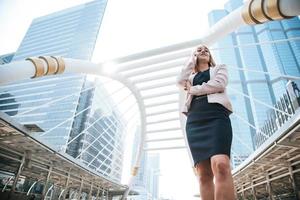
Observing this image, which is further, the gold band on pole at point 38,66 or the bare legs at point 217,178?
the gold band on pole at point 38,66

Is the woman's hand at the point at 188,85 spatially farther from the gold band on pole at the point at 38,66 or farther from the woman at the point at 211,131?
the gold band on pole at the point at 38,66

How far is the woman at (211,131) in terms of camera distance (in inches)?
53.7

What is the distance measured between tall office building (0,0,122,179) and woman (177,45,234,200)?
46684mm

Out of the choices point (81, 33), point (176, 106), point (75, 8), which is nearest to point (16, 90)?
point (81, 33)

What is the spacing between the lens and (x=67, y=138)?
187ft

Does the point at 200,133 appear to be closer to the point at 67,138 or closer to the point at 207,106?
the point at 207,106

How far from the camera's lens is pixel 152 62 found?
655 cm

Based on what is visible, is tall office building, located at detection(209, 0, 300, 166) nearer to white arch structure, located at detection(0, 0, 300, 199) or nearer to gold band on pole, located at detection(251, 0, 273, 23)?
white arch structure, located at detection(0, 0, 300, 199)

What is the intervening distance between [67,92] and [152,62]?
6458 cm

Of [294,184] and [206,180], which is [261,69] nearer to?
[294,184]

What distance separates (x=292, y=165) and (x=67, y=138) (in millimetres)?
57288

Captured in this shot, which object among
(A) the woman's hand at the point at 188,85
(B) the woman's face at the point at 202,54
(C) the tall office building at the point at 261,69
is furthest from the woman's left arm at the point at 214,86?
(C) the tall office building at the point at 261,69

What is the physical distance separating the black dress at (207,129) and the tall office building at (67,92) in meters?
46.7

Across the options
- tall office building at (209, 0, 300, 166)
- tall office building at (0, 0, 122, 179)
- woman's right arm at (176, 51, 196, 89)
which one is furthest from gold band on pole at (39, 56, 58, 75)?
tall office building at (209, 0, 300, 166)
